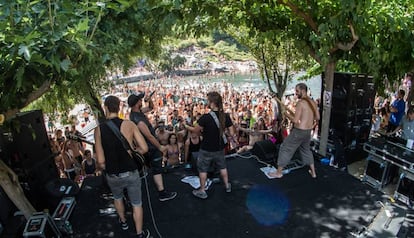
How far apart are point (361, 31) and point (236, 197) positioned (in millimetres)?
3153

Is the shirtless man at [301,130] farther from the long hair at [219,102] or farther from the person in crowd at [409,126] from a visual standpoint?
the person in crowd at [409,126]

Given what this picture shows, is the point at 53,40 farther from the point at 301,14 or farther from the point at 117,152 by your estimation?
the point at 301,14

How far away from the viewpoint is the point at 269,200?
4.13 metres

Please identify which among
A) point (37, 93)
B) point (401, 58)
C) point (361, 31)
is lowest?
point (37, 93)

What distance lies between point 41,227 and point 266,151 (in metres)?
3.62

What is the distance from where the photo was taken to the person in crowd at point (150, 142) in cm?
364

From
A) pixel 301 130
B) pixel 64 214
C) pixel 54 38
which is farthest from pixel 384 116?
pixel 54 38

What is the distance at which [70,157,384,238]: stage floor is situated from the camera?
3.56 meters

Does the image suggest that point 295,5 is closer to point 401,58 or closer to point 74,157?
point 401,58

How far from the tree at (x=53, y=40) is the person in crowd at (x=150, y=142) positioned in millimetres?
675

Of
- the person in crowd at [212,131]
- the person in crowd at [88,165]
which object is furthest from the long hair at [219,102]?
the person in crowd at [88,165]

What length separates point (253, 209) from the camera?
3.94 meters

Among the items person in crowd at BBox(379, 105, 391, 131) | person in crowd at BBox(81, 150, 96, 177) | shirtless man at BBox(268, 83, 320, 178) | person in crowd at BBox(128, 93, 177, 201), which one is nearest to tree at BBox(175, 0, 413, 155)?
shirtless man at BBox(268, 83, 320, 178)

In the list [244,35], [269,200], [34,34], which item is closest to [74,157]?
[269,200]
